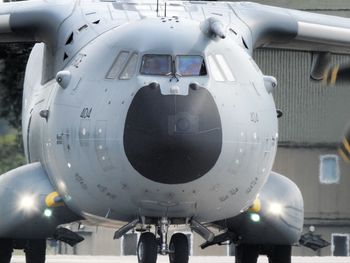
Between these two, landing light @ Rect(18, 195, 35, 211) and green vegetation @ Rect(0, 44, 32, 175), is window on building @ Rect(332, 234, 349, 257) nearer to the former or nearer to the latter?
green vegetation @ Rect(0, 44, 32, 175)

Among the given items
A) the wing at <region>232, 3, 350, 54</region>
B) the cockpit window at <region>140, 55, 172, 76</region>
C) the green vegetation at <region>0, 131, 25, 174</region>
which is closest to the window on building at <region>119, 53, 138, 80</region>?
the cockpit window at <region>140, 55, 172, 76</region>

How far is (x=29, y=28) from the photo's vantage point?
61.5 feet

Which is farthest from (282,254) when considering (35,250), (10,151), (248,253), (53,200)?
(10,151)

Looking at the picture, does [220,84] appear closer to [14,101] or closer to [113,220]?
[113,220]

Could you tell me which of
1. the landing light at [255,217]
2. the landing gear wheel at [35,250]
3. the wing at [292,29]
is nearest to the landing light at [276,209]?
the landing light at [255,217]

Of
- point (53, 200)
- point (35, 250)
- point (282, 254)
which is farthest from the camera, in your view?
point (282, 254)

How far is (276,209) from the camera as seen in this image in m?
18.1

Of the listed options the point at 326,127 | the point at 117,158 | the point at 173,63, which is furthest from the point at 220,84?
the point at 326,127

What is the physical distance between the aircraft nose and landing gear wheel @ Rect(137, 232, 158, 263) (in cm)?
127

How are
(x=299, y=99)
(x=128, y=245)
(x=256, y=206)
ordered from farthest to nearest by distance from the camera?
(x=299, y=99), (x=128, y=245), (x=256, y=206)

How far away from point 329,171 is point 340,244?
Answer: 257cm

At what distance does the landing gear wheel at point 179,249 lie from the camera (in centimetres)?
1577

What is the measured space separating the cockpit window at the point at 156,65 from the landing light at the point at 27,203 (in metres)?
3.14

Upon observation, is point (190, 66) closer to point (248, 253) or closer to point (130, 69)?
point (130, 69)
